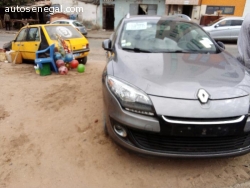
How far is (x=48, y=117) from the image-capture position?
134 inches

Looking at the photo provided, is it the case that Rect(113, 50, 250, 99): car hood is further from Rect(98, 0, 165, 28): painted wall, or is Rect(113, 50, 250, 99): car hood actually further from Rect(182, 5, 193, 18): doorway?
Rect(182, 5, 193, 18): doorway

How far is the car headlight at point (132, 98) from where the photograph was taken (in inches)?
78.0

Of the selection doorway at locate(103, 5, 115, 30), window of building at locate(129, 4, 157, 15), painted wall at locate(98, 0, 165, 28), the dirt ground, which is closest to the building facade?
painted wall at locate(98, 0, 165, 28)

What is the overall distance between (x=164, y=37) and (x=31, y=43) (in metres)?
5.25

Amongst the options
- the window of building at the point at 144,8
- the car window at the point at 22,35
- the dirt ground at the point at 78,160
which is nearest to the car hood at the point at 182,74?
the dirt ground at the point at 78,160

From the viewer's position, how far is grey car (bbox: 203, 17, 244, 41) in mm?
12891

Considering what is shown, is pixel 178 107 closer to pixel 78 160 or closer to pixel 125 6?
pixel 78 160

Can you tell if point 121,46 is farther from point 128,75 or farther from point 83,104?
point 83,104

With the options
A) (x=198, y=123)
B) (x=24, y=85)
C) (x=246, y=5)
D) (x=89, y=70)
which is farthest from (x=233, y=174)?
(x=246, y=5)

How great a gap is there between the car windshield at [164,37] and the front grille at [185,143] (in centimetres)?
129

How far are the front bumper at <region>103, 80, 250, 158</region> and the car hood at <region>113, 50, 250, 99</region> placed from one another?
0.26 meters

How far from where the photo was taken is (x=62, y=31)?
22.1 feet

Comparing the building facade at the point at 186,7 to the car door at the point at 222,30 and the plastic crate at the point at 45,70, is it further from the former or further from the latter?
the plastic crate at the point at 45,70

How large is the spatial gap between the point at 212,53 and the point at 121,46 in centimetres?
128
